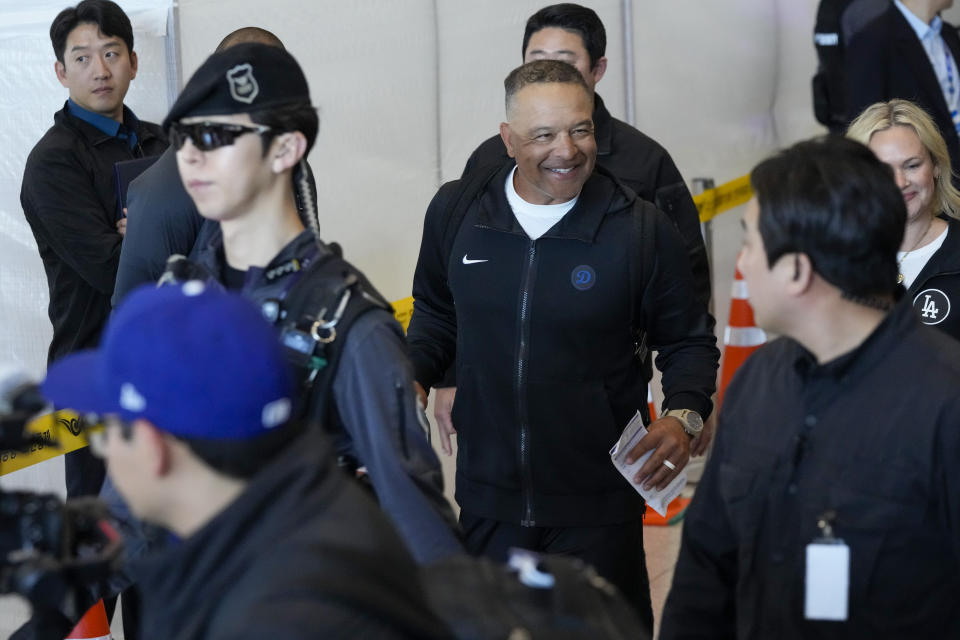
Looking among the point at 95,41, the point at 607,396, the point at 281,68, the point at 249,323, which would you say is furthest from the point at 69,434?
the point at 249,323

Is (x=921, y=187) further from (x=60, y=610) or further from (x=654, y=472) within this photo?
(x=60, y=610)

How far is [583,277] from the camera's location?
12.1 feet

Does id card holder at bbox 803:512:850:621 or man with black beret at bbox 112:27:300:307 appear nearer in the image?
id card holder at bbox 803:512:850:621

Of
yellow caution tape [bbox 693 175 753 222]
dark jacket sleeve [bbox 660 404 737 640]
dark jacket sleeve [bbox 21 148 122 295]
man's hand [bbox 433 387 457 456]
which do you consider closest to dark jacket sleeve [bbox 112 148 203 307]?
dark jacket sleeve [bbox 21 148 122 295]

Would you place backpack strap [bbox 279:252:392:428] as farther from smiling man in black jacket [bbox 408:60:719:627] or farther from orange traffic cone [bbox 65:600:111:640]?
orange traffic cone [bbox 65:600:111:640]

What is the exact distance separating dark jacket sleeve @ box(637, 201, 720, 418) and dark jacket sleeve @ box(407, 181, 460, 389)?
620 mm

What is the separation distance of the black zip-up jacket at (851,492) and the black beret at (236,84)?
1.15 metres

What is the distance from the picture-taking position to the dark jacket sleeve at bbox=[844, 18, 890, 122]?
614cm

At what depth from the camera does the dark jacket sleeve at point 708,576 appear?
8.52 ft

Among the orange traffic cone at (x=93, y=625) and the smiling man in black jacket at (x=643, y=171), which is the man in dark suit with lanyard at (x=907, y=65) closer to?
the smiling man in black jacket at (x=643, y=171)

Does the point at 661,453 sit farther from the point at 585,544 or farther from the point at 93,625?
the point at 93,625

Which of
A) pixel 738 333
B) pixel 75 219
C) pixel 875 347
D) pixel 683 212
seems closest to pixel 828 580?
pixel 875 347

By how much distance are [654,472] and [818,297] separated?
1.25 metres

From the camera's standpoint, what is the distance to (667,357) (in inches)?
153
